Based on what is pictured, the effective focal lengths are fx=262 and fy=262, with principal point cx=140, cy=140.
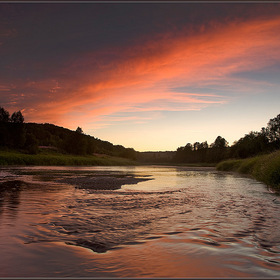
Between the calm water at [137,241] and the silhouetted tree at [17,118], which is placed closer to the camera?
the calm water at [137,241]

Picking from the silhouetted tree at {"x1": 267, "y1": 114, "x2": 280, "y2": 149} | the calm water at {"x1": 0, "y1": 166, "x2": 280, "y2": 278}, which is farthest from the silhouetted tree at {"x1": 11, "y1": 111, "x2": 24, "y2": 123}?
the silhouetted tree at {"x1": 267, "y1": 114, "x2": 280, "y2": 149}

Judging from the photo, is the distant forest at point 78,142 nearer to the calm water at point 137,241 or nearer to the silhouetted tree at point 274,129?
the silhouetted tree at point 274,129

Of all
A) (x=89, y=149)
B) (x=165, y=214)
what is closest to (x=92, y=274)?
(x=165, y=214)

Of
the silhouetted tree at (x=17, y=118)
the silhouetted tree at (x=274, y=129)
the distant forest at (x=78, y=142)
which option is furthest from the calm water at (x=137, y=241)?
the silhouetted tree at (x=274, y=129)

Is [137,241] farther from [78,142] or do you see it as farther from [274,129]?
[274,129]

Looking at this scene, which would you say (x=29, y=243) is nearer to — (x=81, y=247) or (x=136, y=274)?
(x=81, y=247)

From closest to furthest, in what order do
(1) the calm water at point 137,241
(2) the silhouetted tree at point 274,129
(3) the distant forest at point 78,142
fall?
(1) the calm water at point 137,241 → (3) the distant forest at point 78,142 → (2) the silhouetted tree at point 274,129

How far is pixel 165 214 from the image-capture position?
866cm

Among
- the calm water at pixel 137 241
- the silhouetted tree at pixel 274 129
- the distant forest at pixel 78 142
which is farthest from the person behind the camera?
the silhouetted tree at pixel 274 129

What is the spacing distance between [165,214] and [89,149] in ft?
354

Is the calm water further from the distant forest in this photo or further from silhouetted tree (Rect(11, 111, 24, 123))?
silhouetted tree (Rect(11, 111, 24, 123))

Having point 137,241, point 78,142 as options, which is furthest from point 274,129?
point 137,241

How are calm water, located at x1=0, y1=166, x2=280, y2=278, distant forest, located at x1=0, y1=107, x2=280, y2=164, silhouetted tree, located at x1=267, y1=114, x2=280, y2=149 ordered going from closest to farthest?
calm water, located at x1=0, y1=166, x2=280, y2=278 < distant forest, located at x1=0, y1=107, x2=280, y2=164 < silhouetted tree, located at x1=267, y1=114, x2=280, y2=149

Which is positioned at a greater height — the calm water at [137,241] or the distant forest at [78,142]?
the distant forest at [78,142]
